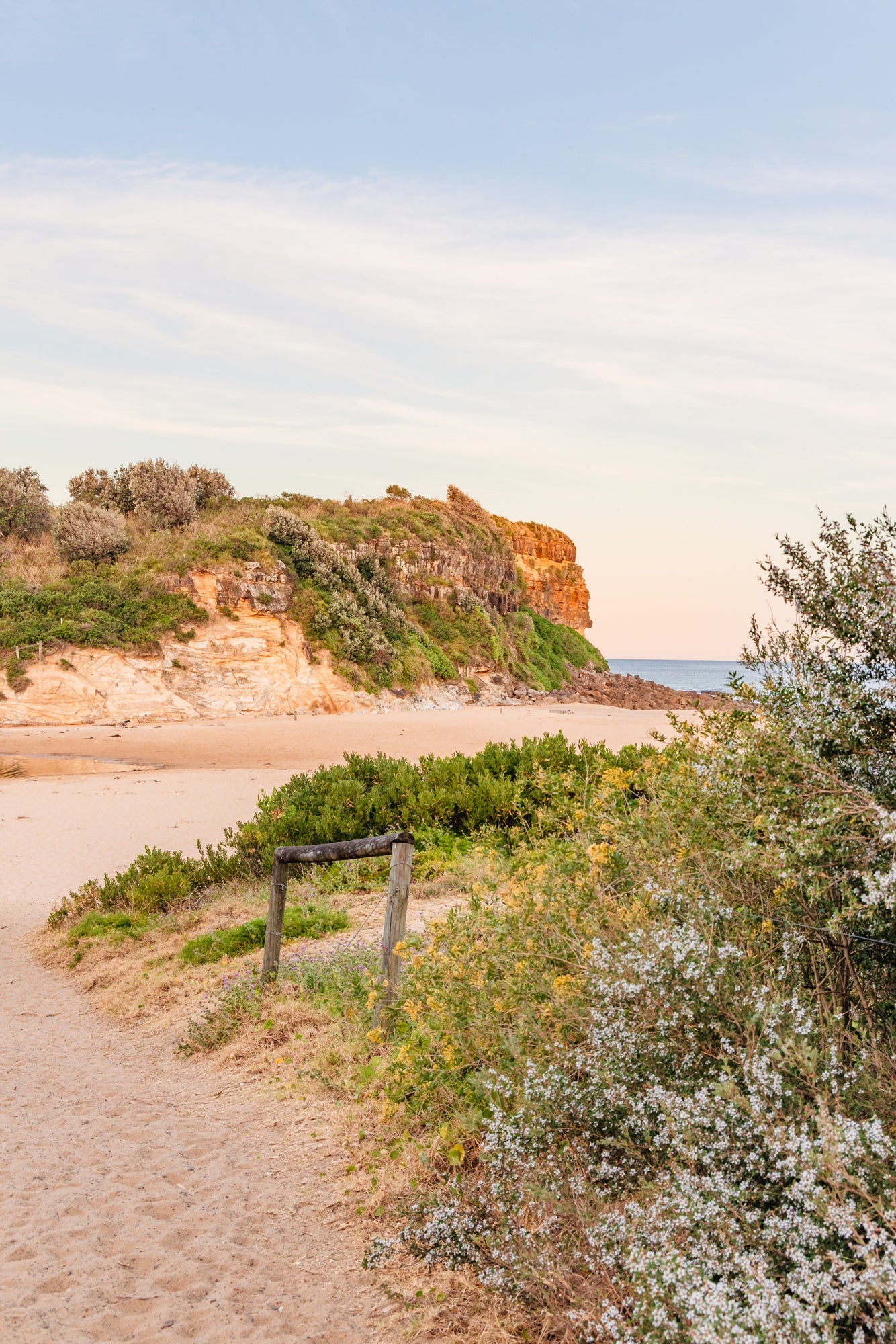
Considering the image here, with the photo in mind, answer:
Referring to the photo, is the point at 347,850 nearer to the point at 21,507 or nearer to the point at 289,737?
the point at 289,737

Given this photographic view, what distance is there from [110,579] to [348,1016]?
25091mm

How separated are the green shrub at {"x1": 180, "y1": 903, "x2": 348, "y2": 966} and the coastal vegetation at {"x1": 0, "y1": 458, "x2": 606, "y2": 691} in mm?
18875

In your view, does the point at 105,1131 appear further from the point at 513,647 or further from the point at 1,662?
the point at 513,647

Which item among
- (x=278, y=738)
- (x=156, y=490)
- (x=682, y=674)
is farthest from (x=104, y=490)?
(x=682, y=674)

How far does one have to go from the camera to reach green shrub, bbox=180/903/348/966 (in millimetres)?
7578

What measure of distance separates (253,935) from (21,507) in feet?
95.9

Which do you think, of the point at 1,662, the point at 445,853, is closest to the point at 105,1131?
the point at 445,853

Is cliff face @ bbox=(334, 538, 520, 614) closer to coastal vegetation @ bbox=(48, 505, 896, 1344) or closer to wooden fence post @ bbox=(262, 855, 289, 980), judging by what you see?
wooden fence post @ bbox=(262, 855, 289, 980)

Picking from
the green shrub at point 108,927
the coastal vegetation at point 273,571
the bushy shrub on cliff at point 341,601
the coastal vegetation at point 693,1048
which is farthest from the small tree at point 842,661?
the bushy shrub on cliff at point 341,601

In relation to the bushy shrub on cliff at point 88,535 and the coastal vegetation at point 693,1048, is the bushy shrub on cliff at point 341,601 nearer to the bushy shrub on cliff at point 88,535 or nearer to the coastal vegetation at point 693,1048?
the bushy shrub on cliff at point 88,535

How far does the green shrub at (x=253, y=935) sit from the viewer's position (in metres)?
7.58

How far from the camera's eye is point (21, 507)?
32.2 metres

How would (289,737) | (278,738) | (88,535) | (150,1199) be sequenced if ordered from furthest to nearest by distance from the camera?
(88,535) < (289,737) < (278,738) < (150,1199)

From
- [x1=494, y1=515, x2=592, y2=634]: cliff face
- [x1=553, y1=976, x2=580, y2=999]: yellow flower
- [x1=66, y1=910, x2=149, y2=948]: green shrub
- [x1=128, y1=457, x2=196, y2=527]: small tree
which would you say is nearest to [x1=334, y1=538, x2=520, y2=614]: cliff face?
[x1=128, y1=457, x2=196, y2=527]: small tree
